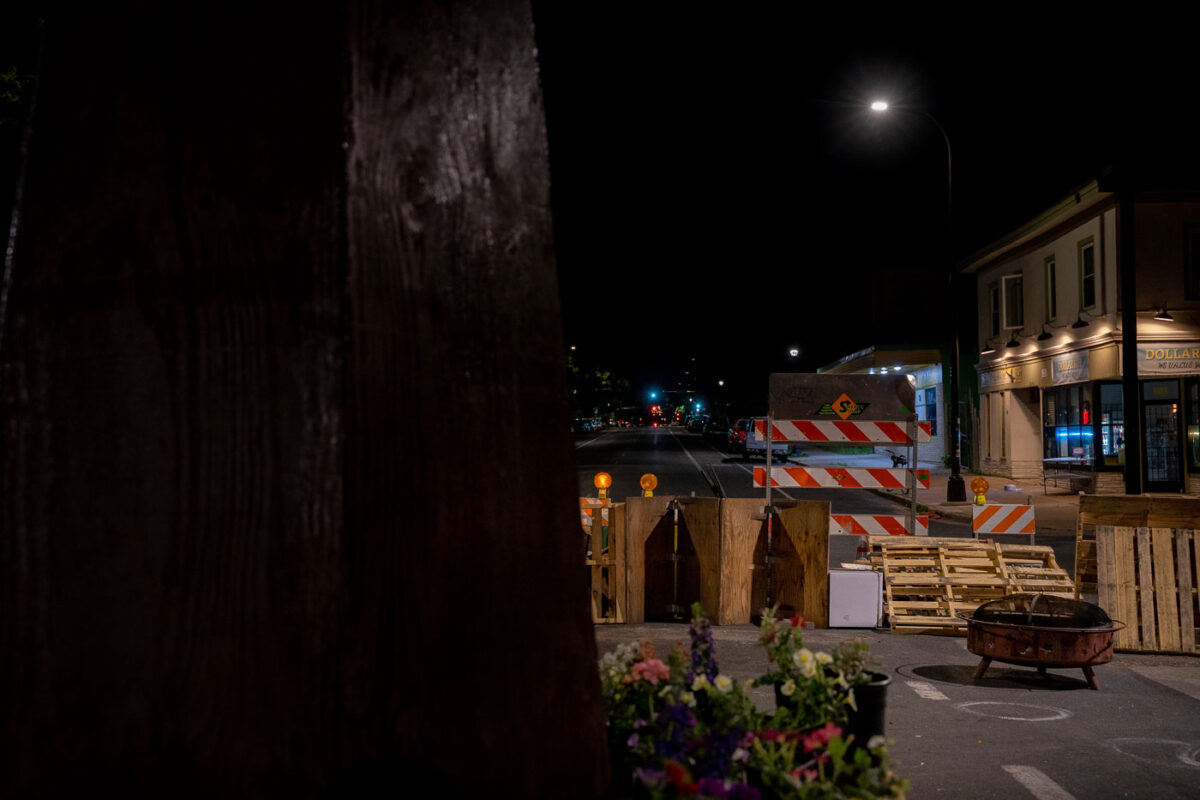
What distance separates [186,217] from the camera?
2.39 m

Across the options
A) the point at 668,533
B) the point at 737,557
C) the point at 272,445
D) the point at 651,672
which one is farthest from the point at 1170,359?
the point at 272,445

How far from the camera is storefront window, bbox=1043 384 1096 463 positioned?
92.0 ft

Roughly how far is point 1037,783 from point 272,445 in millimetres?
5130

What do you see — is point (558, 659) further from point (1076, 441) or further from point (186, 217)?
point (1076, 441)

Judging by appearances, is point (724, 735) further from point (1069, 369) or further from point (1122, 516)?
point (1069, 369)

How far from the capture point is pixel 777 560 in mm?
10875

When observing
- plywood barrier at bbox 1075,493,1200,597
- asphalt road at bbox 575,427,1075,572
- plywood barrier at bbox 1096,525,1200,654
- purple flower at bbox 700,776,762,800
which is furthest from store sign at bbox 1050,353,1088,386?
purple flower at bbox 700,776,762,800

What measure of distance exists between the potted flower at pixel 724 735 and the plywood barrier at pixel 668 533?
7.24 metres

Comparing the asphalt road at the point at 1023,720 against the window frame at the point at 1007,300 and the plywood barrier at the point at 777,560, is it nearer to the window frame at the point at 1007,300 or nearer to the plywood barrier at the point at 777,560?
the plywood barrier at the point at 777,560

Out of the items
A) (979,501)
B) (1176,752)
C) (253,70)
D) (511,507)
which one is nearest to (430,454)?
(511,507)

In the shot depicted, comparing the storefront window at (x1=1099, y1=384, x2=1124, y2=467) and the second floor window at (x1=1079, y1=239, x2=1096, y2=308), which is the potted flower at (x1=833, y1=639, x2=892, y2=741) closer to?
the storefront window at (x1=1099, y1=384, x2=1124, y2=467)

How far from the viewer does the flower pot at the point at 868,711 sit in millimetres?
3627

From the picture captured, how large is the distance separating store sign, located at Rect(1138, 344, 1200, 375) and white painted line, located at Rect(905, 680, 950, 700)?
2084cm

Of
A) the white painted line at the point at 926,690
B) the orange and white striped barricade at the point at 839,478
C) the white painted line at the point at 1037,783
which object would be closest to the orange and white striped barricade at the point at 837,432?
the orange and white striped barricade at the point at 839,478
